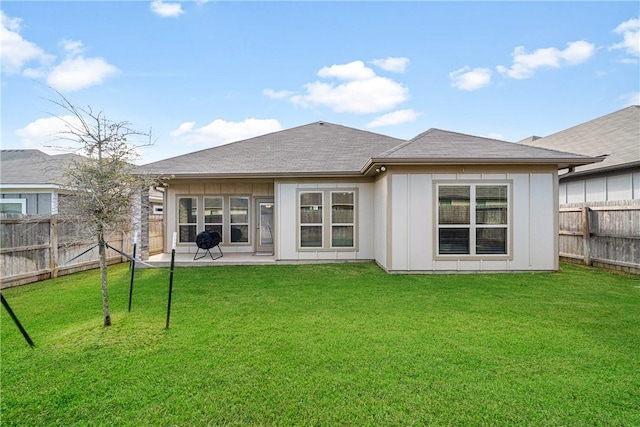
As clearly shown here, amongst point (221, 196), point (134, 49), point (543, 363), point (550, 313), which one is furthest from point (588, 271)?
point (134, 49)

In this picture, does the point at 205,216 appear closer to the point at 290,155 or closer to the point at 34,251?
the point at 290,155

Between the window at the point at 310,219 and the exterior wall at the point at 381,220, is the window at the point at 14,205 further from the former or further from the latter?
the exterior wall at the point at 381,220

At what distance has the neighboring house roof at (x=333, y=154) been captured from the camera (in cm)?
687

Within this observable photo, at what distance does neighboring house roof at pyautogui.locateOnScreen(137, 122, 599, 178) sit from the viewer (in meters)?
6.87

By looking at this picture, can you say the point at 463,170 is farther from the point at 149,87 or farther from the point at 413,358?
the point at 149,87

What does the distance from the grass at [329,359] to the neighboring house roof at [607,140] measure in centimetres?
585

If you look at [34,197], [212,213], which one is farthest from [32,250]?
[34,197]

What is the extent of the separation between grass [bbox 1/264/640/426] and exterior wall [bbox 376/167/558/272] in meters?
1.63

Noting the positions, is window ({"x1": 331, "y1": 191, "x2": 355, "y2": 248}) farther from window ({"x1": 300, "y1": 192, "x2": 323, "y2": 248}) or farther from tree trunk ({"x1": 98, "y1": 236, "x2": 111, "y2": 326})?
tree trunk ({"x1": 98, "y1": 236, "x2": 111, "y2": 326})

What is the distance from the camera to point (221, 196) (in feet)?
33.4

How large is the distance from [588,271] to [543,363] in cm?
617

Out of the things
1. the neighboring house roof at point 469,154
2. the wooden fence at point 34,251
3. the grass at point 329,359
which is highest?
the neighboring house roof at point 469,154

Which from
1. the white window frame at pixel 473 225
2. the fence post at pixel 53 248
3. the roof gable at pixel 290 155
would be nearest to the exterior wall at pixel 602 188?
the white window frame at pixel 473 225

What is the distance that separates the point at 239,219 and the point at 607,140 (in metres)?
13.0
